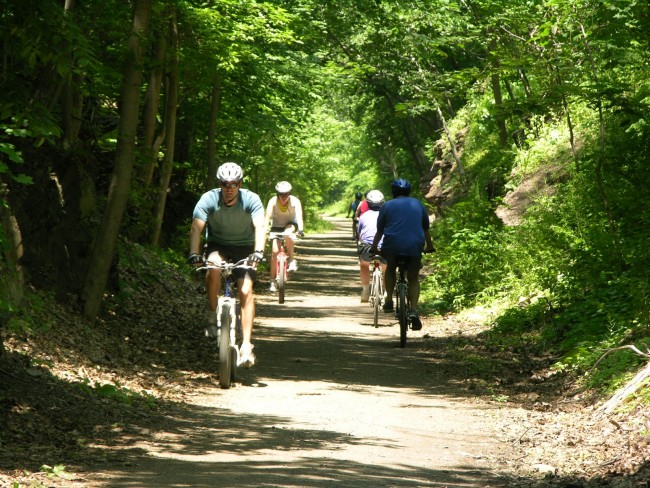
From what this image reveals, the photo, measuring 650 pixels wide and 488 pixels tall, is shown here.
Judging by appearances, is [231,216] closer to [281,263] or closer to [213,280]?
[213,280]

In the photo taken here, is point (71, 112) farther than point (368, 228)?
No

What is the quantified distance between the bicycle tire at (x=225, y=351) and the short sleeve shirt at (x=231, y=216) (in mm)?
835

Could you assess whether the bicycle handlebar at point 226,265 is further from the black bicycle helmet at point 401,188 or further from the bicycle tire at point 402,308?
the black bicycle helmet at point 401,188

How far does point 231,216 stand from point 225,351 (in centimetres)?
149

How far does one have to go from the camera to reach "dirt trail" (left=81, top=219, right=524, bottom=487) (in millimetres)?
6605

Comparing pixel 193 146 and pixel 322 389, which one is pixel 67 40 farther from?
pixel 193 146

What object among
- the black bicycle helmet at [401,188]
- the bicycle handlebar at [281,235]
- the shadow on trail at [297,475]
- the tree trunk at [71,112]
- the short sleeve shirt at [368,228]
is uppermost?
the tree trunk at [71,112]

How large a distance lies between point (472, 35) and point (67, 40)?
12850mm

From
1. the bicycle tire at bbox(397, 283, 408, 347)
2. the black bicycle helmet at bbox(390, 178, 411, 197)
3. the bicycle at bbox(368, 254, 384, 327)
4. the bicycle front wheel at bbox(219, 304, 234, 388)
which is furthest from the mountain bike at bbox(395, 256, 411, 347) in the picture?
the bicycle front wheel at bbox(219, 304, 234, 388)

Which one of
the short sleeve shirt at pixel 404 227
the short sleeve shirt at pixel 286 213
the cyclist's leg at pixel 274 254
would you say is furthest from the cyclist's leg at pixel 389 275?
the cyclist's leg at pixel 274 254

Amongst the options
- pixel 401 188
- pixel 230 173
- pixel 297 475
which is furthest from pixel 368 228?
pixel 297 475

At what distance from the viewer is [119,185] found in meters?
12.1

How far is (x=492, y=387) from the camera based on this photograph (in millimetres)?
10805

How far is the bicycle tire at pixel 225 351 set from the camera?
33.7 feet
